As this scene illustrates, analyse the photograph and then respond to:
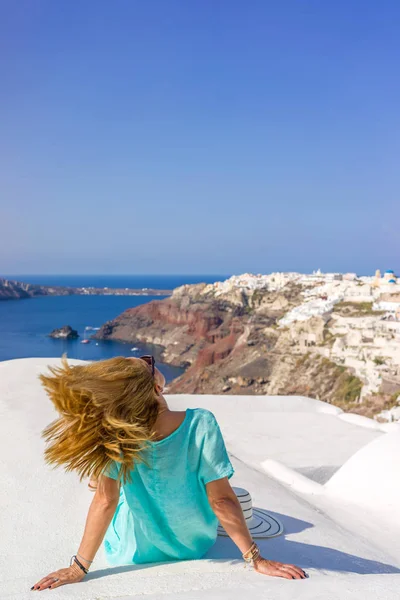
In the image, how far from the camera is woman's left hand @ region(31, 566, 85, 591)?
1668mm

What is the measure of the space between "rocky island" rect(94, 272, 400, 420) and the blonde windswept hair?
10480 mm

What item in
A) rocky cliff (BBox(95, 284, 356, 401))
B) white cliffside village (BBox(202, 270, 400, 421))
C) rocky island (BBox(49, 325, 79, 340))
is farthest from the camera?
rocky island (BBox(49, 325, 79, 340))

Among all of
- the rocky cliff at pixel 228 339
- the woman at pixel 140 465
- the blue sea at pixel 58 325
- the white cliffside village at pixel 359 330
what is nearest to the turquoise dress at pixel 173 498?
the woman at pixel 140 465

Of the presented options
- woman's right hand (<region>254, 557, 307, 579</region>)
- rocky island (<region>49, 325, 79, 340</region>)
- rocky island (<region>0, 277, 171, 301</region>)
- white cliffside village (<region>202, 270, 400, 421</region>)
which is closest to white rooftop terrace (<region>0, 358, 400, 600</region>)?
woman's right hand (<region>254, 557, 307, 579</region>)

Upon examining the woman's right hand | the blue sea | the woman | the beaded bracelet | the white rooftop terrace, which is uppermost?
the woman

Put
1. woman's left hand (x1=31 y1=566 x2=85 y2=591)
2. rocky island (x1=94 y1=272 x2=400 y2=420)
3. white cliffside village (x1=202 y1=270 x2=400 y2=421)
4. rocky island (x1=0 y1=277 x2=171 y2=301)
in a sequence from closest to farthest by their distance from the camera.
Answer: woman's left hand (x1=31 y1=566 x2=85 y2=591) < white cliffside village (x1=202 y1=270 x2=400 y2=421) < rocky island (x1=94 y1=272 x2=400 y2=420) < rocky island (x1=0 y1=277 x2=171 y2=301)

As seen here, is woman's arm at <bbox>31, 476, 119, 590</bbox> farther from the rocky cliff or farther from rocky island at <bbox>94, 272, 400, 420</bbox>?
the rocky cliff

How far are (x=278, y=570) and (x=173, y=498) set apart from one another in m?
0.41

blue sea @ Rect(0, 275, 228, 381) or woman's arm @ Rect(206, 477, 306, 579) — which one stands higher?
woman's arm @ Rect(206, 477, 306, 579)

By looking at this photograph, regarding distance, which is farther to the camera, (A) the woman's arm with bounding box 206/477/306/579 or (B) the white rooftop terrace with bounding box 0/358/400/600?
(A) the woman's arm with bounding box 206/477/306/579

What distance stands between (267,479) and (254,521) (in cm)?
152

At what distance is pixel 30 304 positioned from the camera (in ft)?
301

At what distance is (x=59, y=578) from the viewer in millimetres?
1709

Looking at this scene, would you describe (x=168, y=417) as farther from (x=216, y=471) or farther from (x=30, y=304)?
(x=30, y=304)
